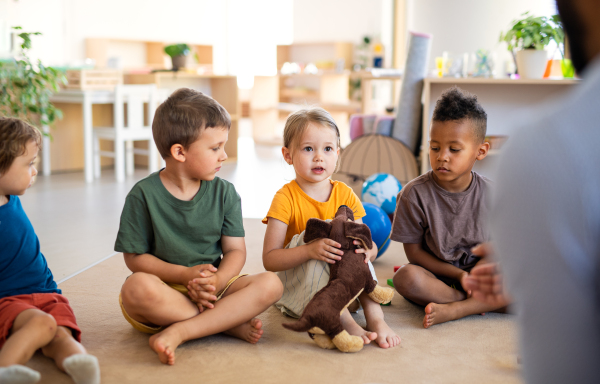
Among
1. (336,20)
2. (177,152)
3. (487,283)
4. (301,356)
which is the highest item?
(336,20)

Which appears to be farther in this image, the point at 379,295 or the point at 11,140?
the point at 379,295

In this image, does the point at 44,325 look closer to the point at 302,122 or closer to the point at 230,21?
the point at 302,122

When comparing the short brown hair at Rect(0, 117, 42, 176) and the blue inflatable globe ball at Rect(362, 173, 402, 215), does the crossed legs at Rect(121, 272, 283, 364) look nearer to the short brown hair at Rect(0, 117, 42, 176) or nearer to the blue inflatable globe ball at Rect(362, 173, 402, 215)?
the short brown hair at Rect(0, 117, 42, 176)

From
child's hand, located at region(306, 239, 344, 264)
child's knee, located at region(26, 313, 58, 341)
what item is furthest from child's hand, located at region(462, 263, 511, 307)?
child's knee, located at region(26, 313, 58, 341)

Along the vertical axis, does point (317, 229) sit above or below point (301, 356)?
above

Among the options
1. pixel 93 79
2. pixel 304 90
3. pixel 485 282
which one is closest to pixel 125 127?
pixel 93 79

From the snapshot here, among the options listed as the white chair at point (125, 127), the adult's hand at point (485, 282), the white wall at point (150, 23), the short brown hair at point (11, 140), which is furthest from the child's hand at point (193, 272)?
the white wall at point (150, 23)

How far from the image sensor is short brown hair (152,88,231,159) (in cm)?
136

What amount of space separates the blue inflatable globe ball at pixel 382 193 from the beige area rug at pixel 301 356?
2.95 feet

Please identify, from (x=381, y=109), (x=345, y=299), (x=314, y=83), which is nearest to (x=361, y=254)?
(x=345, y=299)

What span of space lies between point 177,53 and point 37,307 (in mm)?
3750

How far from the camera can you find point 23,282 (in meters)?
1.31

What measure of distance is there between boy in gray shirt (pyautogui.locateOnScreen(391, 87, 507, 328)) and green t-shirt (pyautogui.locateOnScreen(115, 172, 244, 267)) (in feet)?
1.69

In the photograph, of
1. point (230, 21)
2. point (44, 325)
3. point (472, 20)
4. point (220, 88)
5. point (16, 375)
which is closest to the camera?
point (16, 375)
